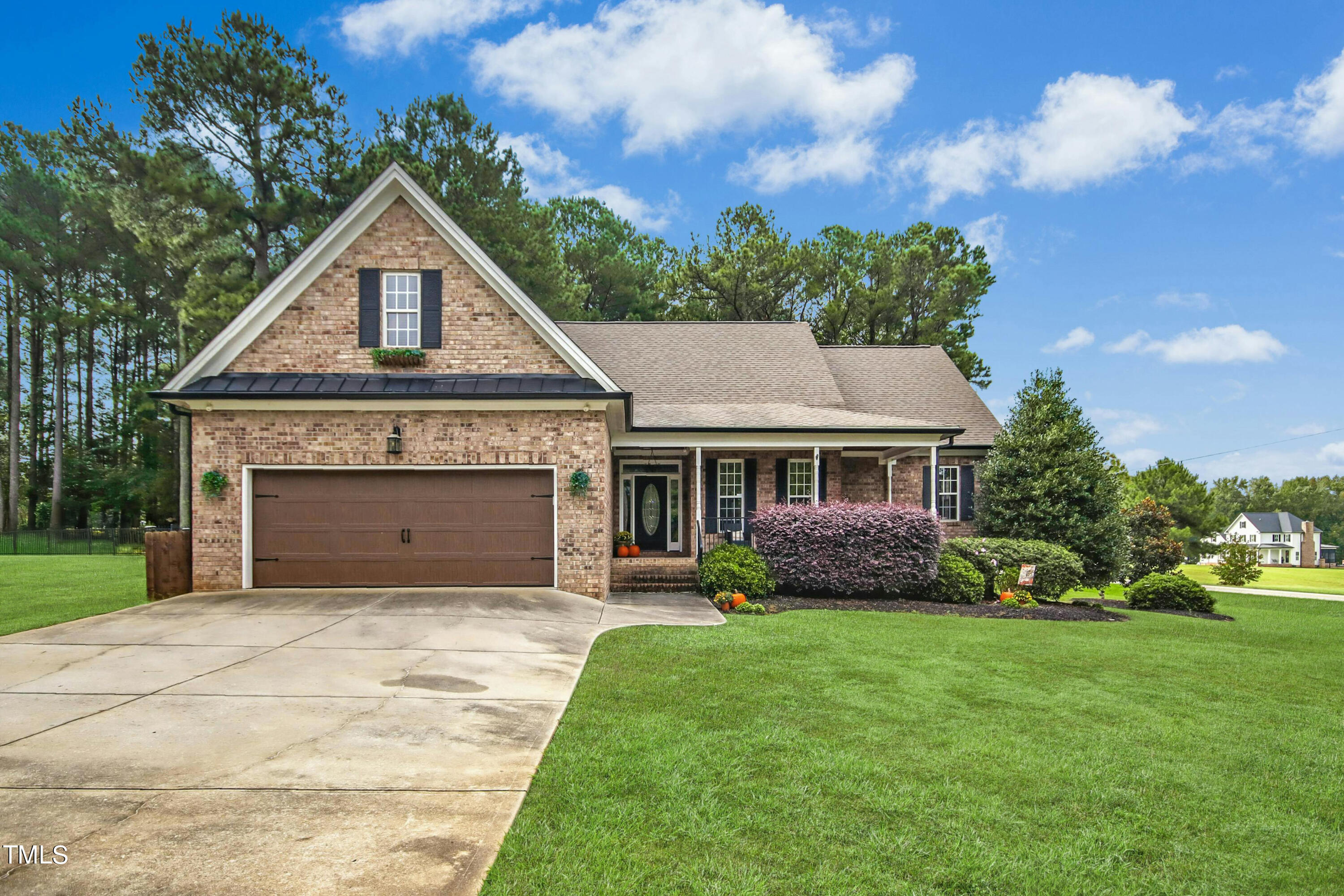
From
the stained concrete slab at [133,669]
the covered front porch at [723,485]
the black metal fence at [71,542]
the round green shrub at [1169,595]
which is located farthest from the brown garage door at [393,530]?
the black metal fence at [71,542]

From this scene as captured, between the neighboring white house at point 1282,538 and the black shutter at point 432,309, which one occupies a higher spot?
the black shutter at point 432,309

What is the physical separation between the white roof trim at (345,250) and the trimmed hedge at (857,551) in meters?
4.56

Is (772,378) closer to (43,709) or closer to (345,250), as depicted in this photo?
(345,250)

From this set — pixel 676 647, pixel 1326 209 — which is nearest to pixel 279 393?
pixel 676 647

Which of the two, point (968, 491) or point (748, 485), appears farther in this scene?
point (968, 491)

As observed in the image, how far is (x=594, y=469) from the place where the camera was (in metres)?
11.6

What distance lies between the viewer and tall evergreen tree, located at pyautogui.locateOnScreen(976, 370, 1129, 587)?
1592 centimetres

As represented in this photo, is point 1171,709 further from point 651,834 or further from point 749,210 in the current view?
point 749,210

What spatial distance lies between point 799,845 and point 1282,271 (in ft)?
123

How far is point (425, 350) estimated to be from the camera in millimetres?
11945

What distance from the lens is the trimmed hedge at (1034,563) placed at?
46.2ft

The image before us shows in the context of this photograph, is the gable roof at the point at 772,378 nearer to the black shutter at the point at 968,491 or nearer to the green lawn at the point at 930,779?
the black shutter at the point at 968,491

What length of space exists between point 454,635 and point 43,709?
3.73 meters

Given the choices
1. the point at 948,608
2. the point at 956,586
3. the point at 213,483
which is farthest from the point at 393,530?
the point at 956,586
